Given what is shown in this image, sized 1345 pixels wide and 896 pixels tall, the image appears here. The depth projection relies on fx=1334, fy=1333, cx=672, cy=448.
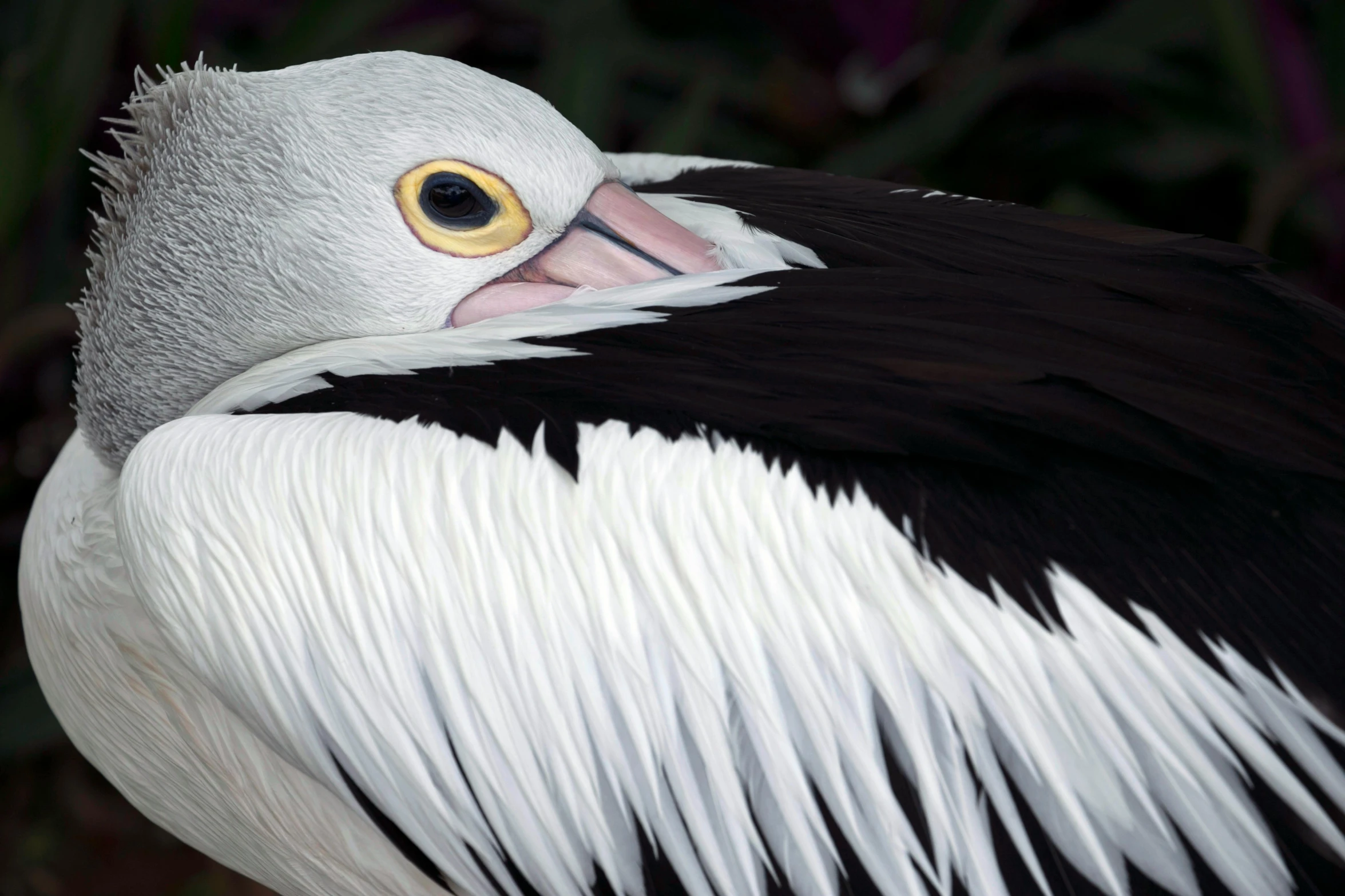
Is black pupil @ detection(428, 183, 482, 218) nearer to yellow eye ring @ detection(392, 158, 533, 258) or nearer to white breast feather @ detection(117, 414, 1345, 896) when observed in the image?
yellow eye ring @ detection(392, 158, 533, 258)

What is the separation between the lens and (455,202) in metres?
0.80

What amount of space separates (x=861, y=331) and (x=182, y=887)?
1.30 m

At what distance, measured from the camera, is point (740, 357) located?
0.70 meters

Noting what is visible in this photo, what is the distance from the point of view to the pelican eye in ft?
2.59

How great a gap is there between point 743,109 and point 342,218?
1300 mm

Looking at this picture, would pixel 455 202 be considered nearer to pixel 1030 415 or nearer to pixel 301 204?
pixel 301 204

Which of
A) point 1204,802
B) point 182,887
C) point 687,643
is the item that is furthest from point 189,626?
point 182,887

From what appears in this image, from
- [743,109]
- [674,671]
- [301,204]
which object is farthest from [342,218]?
[743,109]

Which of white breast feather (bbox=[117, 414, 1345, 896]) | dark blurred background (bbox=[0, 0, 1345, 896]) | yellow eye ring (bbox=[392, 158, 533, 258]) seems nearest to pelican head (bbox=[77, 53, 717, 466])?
yellow eye ring (bbox=[392, 158, 533, 258])

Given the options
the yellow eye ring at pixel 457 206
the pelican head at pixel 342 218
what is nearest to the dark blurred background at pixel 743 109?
the pelican head at pixel 342 218

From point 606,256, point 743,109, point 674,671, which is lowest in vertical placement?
point 674,671

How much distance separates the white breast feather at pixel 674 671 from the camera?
0.62 metres

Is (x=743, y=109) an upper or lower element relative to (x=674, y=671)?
upper

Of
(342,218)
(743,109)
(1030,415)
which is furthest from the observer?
(743,109)
